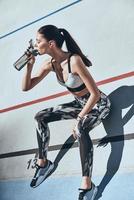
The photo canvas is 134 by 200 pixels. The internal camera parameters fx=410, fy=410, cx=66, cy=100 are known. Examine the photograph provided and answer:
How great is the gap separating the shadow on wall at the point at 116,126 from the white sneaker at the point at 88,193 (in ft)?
0.06

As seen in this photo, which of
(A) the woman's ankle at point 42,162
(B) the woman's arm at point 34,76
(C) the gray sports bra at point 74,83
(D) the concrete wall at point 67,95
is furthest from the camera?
(B) the woman's arm at point 34,76

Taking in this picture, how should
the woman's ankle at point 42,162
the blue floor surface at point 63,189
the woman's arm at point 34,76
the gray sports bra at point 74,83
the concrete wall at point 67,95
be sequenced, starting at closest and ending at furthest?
the blue floor surface at point 63,189 → the concrete wall at point 67,95 → the gray sports bra at point 74,83 → the woman's ankle at point 42,162 → the woman's arm at point 34,76

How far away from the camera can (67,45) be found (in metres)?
1.96

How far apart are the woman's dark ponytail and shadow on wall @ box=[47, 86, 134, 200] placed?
22cm

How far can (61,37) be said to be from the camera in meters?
1.99

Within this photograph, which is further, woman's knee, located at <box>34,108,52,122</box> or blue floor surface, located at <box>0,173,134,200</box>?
woman's knee, located at <box>34,108,52,122</box>

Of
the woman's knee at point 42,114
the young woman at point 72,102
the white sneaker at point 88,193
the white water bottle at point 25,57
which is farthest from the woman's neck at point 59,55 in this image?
the white sneaker at point 88,193

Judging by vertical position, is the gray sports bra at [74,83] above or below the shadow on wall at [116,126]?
above

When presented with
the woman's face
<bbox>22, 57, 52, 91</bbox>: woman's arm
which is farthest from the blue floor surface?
the woman's face

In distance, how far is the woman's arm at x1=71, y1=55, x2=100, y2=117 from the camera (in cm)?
179

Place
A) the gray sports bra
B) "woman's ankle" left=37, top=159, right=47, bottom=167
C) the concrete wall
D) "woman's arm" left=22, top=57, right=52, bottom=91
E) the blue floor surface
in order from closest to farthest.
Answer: the blue floor surface < the concrete wall < the gray sports bra < "woman's ankle" left=37, top=159, right=47, bottom=167 < "woman's arm" left=22, top=57, right=52, bottom=91

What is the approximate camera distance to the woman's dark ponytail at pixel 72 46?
1.90 m

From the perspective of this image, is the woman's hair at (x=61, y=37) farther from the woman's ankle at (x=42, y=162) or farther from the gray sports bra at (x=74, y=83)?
the woman's ankle at (x=42, y=162)

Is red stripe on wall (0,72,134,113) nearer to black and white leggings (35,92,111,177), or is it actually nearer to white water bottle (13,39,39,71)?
black and white leggings (35,92,111,177)
